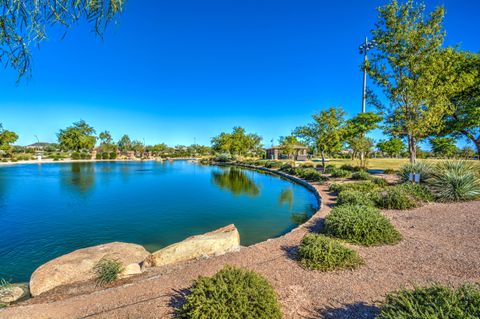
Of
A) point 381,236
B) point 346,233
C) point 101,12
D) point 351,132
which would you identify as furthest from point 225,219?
point 351,132

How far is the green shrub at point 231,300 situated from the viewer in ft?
9.21

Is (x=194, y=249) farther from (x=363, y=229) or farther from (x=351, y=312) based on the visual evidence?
(x=363, y=229)

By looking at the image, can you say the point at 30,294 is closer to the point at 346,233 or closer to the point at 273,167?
the point at 346,233

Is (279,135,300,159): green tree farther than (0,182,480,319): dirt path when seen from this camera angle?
Yes

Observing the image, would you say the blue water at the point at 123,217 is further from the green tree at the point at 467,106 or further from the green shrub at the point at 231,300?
the green tree at the point at 467,106

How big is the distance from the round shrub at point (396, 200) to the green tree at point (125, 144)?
8920cm

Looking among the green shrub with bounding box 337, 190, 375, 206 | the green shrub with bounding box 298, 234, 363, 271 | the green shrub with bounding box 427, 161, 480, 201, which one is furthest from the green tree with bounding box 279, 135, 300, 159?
the green shrub with bounding box 298, 234, 363, 271

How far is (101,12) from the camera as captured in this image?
2883 millimetres

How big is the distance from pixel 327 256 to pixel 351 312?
137cm

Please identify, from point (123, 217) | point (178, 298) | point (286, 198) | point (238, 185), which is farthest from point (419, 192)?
point (238, 185)

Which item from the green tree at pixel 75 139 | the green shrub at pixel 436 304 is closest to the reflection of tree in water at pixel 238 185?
the green shrub at pixel 436 304

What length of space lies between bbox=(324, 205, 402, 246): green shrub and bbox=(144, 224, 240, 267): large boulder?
8.57 ft

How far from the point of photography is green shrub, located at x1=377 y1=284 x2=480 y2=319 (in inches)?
90.4

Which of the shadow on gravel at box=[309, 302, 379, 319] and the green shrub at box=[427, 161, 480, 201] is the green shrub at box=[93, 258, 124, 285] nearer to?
the shadow on gravel at box=[309, 302, 379, 319]
